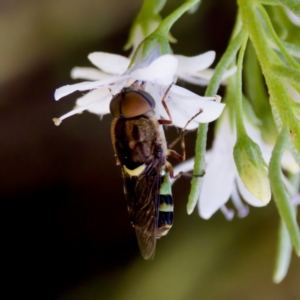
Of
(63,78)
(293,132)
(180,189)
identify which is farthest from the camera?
(180,189)

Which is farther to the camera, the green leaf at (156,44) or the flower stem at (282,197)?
the green leaf at (156,44)

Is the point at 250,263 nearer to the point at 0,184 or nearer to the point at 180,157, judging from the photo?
the point at 0,184

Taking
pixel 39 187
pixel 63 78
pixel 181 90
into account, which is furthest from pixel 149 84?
pixel 39 187

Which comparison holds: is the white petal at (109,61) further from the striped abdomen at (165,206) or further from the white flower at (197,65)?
the striped abdomen at (165,206)

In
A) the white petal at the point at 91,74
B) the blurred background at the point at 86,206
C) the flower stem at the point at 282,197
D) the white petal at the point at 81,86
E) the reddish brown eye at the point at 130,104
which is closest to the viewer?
the flower stem at the point at 282,197

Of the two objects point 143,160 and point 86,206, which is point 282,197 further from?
point 86,206

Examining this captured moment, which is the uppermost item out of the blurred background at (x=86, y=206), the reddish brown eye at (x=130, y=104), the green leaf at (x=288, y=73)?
the green leaf at (x=288, y=73)

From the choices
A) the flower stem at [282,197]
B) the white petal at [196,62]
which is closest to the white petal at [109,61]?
the white petal at [196,62]
